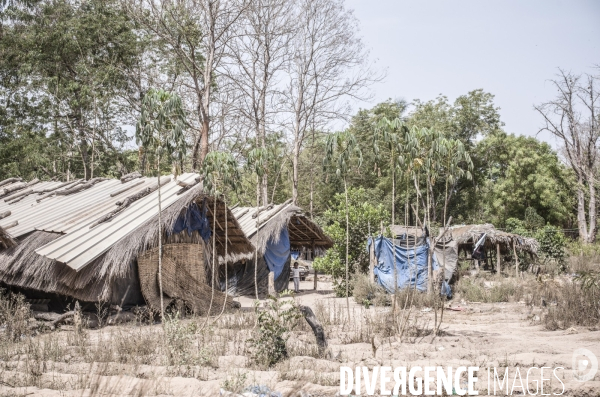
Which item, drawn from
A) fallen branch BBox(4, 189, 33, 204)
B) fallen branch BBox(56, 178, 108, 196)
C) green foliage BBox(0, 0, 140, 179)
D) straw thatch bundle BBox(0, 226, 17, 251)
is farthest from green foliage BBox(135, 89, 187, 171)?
green foliage BBox(0, 0, 140, 179)

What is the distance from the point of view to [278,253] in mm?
16125

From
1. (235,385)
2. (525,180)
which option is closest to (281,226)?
(235,385)

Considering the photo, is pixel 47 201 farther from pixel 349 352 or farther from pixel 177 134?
pixel 349 352

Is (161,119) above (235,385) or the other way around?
above

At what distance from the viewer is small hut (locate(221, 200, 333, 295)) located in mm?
14703

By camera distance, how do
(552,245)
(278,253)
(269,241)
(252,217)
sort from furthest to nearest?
1. (552,245)
2. (278,253)
3. (252,217)
4. (269,241)

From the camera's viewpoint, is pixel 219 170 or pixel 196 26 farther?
pixel 196 26

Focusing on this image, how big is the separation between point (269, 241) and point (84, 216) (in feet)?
19.7

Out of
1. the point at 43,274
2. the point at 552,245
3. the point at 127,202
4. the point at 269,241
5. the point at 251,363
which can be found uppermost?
the point at 127,202

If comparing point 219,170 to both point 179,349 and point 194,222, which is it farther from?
point 179,349

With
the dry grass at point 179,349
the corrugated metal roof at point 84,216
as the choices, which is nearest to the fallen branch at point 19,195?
the corrugated metal roof at point 84,216

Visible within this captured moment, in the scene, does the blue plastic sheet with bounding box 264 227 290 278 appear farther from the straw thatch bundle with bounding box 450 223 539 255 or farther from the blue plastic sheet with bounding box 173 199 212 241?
the straw thatch bundle with bounding box 450 223 539 255

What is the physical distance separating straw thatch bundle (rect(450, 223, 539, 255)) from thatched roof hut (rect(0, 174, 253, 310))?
1053 centimetres

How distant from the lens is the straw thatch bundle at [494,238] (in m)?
19.6
